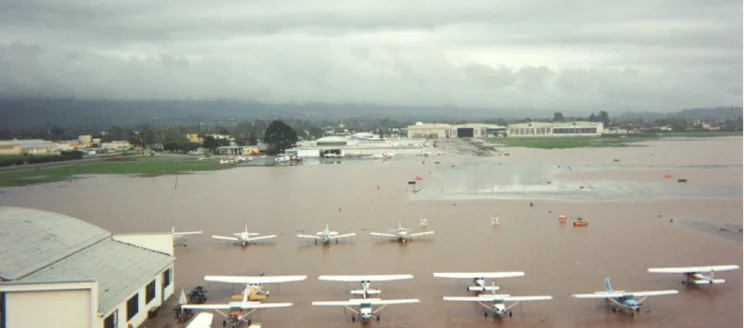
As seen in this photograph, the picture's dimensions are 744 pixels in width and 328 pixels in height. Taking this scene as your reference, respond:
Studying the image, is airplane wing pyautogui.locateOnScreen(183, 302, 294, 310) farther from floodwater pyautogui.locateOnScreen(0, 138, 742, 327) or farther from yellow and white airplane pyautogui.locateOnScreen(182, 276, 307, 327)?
floodwater pyautogui.locateOnScreen(0, 138, 742, 327)

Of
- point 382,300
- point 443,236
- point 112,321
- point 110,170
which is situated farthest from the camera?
point 110,170

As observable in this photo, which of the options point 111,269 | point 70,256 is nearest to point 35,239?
point 70,256

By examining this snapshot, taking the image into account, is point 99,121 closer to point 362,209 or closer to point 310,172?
point 310,172

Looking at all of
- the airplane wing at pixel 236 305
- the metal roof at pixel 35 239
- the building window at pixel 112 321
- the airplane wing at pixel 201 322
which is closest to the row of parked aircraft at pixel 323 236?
the metal roof at pixel 35 239

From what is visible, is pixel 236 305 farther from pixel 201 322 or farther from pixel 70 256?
pixel 70 256

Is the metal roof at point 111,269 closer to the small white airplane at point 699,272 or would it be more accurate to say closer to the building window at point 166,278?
the building window at point 166,278

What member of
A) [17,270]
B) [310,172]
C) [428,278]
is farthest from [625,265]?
[310,172]

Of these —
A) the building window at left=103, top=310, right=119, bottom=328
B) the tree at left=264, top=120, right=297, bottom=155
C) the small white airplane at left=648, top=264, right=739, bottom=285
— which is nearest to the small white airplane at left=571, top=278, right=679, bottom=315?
the small white airplane at left=648, top=264, right=739, bottom=285
